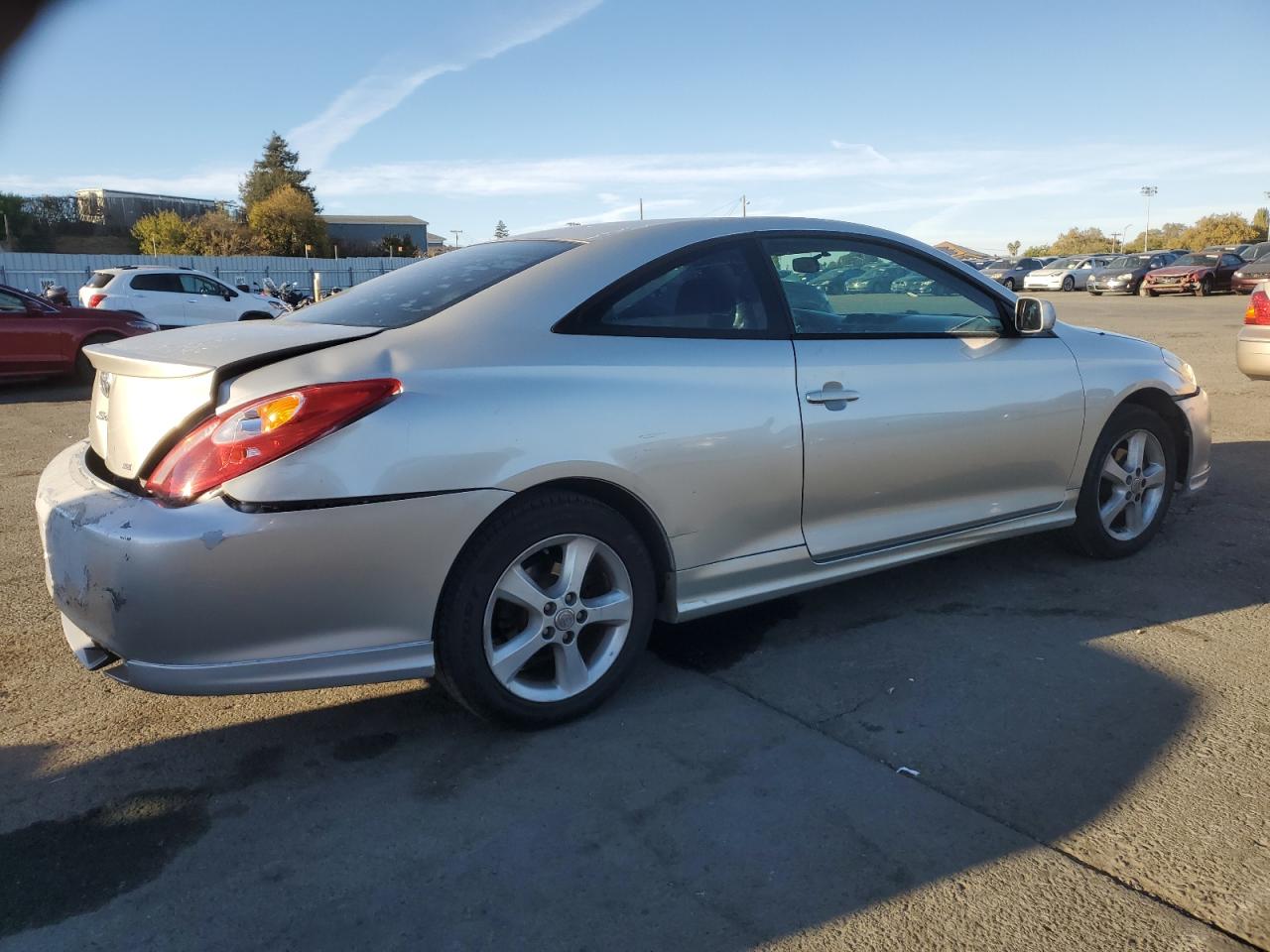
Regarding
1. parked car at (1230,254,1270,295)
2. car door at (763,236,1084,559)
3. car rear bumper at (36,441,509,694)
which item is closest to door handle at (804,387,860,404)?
car door at (763,236,1084,559)

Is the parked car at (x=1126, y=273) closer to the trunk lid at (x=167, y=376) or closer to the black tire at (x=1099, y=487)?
the black tire at (x=1099, y=487)

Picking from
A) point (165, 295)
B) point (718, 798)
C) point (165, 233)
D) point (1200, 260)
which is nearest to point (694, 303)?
point (718, 798)

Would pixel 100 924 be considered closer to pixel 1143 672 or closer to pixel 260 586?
pixel 260 586

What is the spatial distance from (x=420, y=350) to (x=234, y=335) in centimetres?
65

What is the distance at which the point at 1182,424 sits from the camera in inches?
187

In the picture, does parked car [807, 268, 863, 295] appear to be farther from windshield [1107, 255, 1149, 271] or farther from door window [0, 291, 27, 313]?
windshield [1107, 255, 1149, 271]

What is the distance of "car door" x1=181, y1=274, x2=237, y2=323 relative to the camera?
19328mm

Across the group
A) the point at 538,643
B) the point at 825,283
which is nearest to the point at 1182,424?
the point at 825,283

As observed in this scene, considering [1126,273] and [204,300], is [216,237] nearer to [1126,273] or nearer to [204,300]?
[204,300]

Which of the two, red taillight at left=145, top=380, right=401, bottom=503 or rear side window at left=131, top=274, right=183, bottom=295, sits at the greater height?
rear side window at left=131, top=274, right=183, bottom=295

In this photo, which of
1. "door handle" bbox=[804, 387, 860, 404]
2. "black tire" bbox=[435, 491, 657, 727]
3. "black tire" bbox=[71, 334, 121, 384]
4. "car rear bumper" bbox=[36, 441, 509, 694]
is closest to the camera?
"car rear bumper" bbox=[36, 441, 509, 694]

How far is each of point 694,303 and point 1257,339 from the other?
267 inches

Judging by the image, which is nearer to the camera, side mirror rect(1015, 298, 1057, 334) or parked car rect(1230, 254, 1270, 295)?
side mirror rect(1015, 298, 1057, 334)

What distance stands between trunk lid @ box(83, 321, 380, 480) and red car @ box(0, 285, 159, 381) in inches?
416
